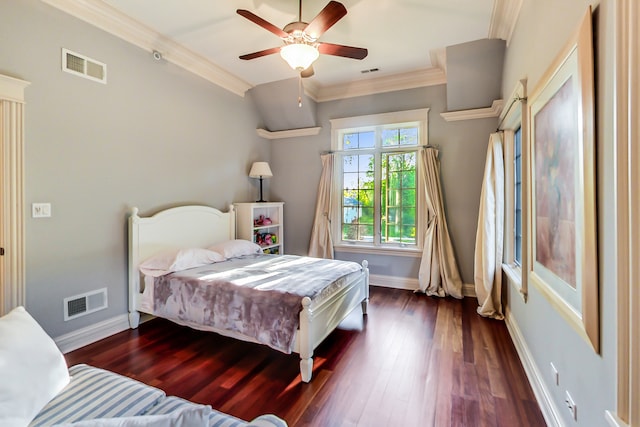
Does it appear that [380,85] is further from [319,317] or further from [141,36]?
[319,317]

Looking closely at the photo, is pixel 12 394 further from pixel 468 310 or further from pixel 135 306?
pixel 468 310

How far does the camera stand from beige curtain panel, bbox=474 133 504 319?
10.5 feet

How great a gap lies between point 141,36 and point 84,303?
8.66 feet

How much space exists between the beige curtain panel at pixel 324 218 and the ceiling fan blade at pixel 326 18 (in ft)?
8.27

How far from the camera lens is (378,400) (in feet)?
6.23

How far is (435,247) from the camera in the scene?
157 inches

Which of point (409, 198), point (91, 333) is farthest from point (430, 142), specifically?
point (91, 333)

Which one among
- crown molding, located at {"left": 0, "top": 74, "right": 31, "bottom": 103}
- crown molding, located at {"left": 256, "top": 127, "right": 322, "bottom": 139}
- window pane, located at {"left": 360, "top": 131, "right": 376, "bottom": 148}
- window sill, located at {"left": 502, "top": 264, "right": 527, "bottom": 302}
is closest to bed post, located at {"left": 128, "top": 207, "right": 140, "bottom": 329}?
crown molding, located at {"left": 0, "top": 74, "right": 31, "bottom": 103}

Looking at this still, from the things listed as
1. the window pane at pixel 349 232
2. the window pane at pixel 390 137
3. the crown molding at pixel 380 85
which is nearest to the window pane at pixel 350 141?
the window pane at pixel 390 137

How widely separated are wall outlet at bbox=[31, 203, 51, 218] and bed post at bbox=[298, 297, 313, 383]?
219 centimetres

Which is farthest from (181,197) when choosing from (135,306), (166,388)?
(166,388)

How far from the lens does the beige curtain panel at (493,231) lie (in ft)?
10.5

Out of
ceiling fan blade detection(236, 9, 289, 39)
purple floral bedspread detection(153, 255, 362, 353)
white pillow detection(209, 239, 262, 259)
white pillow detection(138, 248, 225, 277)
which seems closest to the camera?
ceiling fan blade detection(236, 9, 289, 39)

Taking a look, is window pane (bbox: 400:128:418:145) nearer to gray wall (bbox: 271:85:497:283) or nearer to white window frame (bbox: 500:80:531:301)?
gray wall (bbox: 271:85:497:283)
